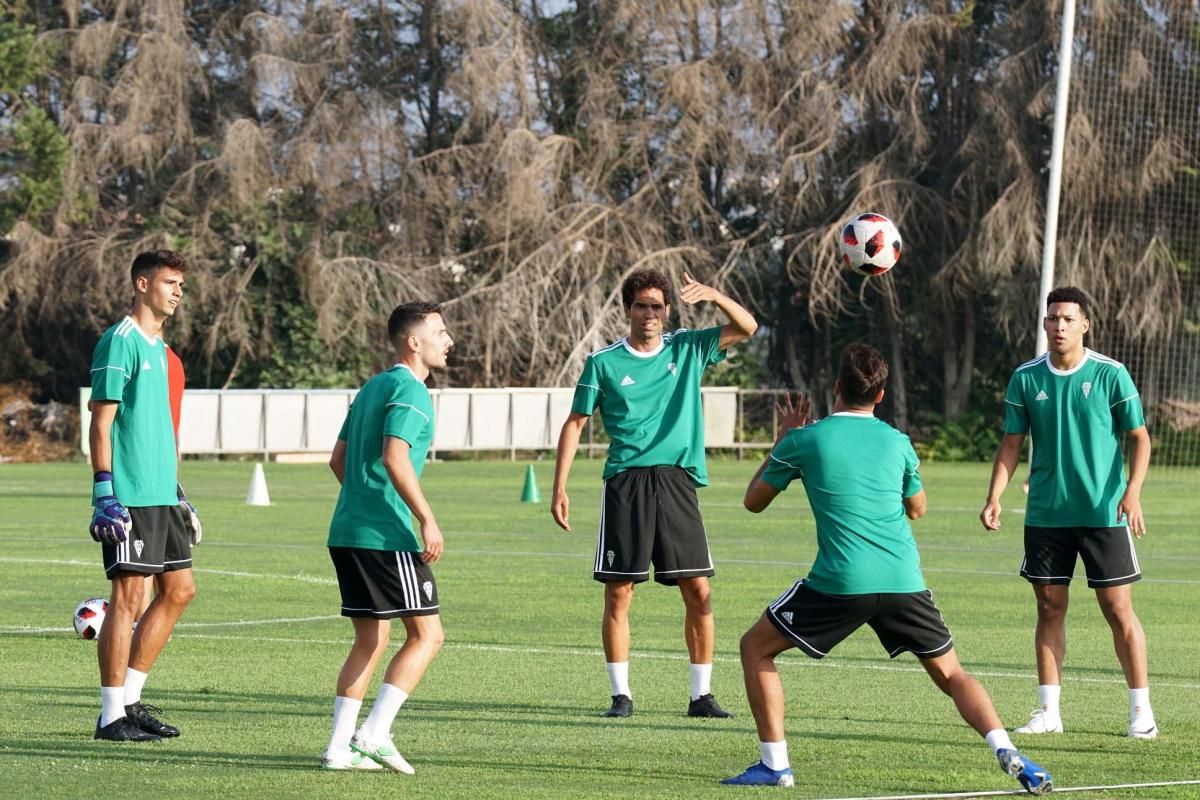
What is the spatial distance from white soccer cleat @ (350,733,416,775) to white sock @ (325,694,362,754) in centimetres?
7

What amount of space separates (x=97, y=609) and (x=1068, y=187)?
105 feet

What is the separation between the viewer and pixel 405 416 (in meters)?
7.63

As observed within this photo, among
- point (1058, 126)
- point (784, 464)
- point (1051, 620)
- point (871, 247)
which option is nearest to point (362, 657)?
point (784, 464)

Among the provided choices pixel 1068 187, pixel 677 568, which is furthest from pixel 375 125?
pixel 677 568

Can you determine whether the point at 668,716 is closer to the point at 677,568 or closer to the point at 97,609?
the point at 677,568

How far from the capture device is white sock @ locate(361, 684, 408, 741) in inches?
301

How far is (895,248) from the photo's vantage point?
1273 centimetres

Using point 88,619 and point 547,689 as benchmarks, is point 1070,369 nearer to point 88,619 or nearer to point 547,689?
point 547,689

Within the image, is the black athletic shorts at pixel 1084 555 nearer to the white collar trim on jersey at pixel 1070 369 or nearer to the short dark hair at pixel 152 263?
the white collar trim on jersey at pixel 1070 369

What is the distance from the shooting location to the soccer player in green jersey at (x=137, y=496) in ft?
27.7

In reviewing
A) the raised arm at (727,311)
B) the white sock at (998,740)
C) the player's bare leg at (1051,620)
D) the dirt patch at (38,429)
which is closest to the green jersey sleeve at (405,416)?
the raised arm at (727,311)

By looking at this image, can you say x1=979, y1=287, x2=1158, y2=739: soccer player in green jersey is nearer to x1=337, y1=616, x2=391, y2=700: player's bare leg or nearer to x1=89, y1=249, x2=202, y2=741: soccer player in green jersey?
x1=337, y1=616, x2=391, y2=700: player's bare leg

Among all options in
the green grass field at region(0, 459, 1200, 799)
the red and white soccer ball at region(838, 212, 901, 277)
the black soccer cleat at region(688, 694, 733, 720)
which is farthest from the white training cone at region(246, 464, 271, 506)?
the black soccer cleat at region(688, 694, 733, 720)

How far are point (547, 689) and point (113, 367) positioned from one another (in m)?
3.04
